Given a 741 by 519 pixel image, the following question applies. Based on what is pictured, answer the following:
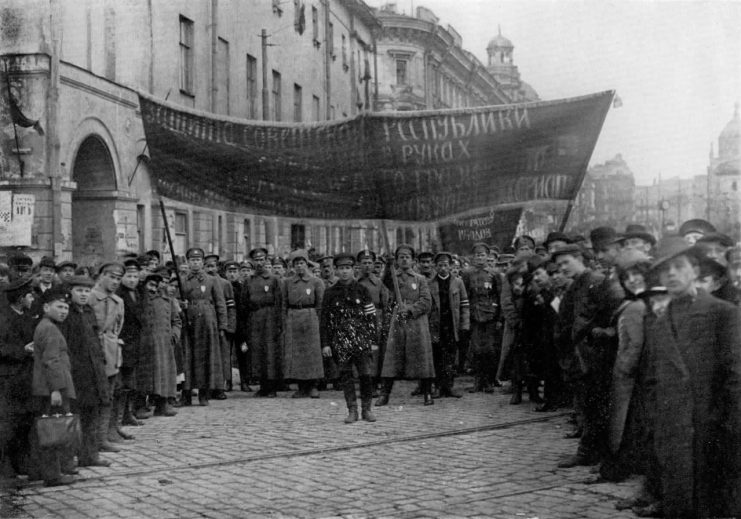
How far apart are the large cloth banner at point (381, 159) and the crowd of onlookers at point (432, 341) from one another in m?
1.01

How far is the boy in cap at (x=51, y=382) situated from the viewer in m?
6.78

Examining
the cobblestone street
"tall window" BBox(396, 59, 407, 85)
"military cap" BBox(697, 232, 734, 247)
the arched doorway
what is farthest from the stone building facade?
"tall window" BBox(396, 59, 407, 85)

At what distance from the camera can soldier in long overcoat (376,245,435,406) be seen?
37.1 feet

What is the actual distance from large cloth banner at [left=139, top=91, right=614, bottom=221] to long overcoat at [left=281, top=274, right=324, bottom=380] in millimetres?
3148

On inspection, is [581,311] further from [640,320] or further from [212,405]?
[212,405]

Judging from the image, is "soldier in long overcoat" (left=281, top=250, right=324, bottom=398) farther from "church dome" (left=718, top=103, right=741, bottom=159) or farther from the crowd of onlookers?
"church dome" (left=718, top=103, right=741, bottom=159)

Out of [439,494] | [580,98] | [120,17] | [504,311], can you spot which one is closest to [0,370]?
[439,494]

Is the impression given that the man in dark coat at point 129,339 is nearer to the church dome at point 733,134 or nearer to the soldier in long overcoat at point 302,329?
the soldier in long overcoat at point 302,329


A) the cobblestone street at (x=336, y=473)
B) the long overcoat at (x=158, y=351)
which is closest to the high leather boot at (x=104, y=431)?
the cobblestone street at (x=336, y=473)

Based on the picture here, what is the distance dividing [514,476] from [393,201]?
11.2 ft

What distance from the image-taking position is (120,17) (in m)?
20.1

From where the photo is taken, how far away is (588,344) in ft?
23.1

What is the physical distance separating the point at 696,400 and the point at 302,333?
758 cm

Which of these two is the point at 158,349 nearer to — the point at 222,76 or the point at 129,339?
the point at 129,339
